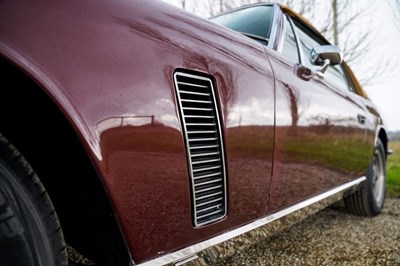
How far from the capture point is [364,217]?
3379 mm

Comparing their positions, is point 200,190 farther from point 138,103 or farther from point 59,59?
point 59,59

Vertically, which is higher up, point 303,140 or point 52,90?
point 52,90

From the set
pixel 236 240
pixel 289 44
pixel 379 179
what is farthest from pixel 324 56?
pixel 379 179

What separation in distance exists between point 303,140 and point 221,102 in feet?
2.27

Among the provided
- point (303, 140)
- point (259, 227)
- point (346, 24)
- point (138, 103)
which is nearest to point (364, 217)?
point (303, 140)

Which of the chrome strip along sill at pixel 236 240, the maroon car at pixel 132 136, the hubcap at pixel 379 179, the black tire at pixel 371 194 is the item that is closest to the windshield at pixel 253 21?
the maroon car at pixel 132 136

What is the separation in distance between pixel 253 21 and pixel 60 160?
1585 millimetres

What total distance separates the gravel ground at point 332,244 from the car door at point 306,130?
43 centimetres

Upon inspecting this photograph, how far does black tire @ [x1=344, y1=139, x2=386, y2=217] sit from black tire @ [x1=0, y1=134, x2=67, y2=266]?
119 inches

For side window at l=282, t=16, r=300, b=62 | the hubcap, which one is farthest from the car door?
the hubcap

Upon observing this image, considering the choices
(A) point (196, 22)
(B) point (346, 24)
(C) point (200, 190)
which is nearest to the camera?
(C) point (200, 190)

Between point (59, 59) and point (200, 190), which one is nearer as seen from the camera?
point (59, 59)

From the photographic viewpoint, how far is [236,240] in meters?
1.28

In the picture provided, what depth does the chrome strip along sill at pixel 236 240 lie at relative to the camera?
1.04 m
